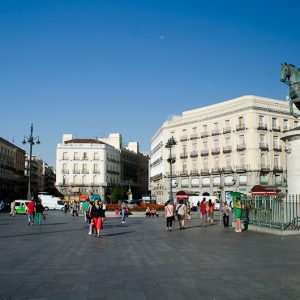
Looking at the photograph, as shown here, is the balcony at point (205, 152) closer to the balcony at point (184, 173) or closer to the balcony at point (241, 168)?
the balcony at point (184, 173)

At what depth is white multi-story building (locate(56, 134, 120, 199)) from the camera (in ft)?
331

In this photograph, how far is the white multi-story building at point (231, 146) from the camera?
6725 centimetres

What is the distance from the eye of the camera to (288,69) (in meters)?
22.3

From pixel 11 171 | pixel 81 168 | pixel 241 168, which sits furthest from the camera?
pixel 11 171

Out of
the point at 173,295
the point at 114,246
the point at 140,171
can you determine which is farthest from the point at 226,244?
the point at 140,171

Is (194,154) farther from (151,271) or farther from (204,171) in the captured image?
(151,271)

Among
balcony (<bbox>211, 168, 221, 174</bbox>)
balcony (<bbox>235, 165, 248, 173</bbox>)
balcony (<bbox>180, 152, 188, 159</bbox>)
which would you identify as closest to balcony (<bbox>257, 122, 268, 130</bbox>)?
balcony (<bbox>235, 165, 248, 173</bbox>)

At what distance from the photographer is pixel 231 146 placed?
69938 millimetres

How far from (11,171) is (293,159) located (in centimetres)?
9236

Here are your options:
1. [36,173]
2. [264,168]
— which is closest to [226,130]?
[264,168]

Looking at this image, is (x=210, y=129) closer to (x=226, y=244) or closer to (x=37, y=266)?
(x=226, y=244)

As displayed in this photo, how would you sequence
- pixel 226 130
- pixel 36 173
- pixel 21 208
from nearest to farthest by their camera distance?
pixel 21 208
pixel 226 130
pixel 36 173

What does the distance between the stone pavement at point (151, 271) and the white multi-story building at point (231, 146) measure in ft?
161

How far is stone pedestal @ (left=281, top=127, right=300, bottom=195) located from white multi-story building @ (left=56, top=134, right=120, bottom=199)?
81.7 m
